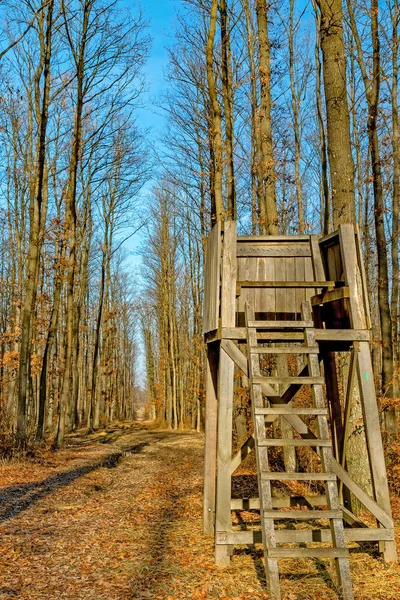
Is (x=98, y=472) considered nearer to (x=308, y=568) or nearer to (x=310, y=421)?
(x=310, y=421)

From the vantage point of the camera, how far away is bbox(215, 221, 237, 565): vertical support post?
19.6 feet

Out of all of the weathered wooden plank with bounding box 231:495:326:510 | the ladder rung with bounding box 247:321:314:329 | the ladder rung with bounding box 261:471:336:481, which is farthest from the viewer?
the weathered wooden plank with bounding box 231:495:326:510

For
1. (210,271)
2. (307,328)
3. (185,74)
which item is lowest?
(307,328)

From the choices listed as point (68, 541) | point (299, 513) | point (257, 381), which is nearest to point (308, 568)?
point (299, 513)

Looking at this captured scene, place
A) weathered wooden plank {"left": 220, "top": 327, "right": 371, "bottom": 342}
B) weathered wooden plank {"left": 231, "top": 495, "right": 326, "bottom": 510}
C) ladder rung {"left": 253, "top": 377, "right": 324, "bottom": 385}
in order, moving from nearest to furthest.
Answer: ladder rung {"left": 253, "top": 377, "right": 324, "bottom": 385}, weathered wooden plank {"left": 220, "top": 327, "right": 371, "bottom": 342}, weathered wooden plank {"left": 231, "top": 495, "right": 326, "bottom": 510}

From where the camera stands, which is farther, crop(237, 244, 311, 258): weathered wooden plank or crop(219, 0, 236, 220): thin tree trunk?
crop(219, 0, 236, 220): thin tree trunk

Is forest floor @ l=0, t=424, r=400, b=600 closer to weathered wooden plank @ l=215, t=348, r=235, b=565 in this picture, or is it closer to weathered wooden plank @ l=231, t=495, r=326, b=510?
weathered wooden plank @ l=215, t=348, r=235, b=565

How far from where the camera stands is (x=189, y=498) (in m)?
10.1

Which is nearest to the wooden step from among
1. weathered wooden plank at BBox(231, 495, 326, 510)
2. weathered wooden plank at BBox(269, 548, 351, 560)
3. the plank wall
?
the plank wall

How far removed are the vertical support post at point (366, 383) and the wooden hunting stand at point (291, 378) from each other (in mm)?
12

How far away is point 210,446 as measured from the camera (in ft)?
25.1

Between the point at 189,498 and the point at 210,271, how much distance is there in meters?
4.69

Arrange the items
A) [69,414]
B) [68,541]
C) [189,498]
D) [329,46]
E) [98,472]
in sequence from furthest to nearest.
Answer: [69,414], [98,472], [189,498], [329,46], [68,541]

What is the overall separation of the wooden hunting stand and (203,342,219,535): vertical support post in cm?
1
